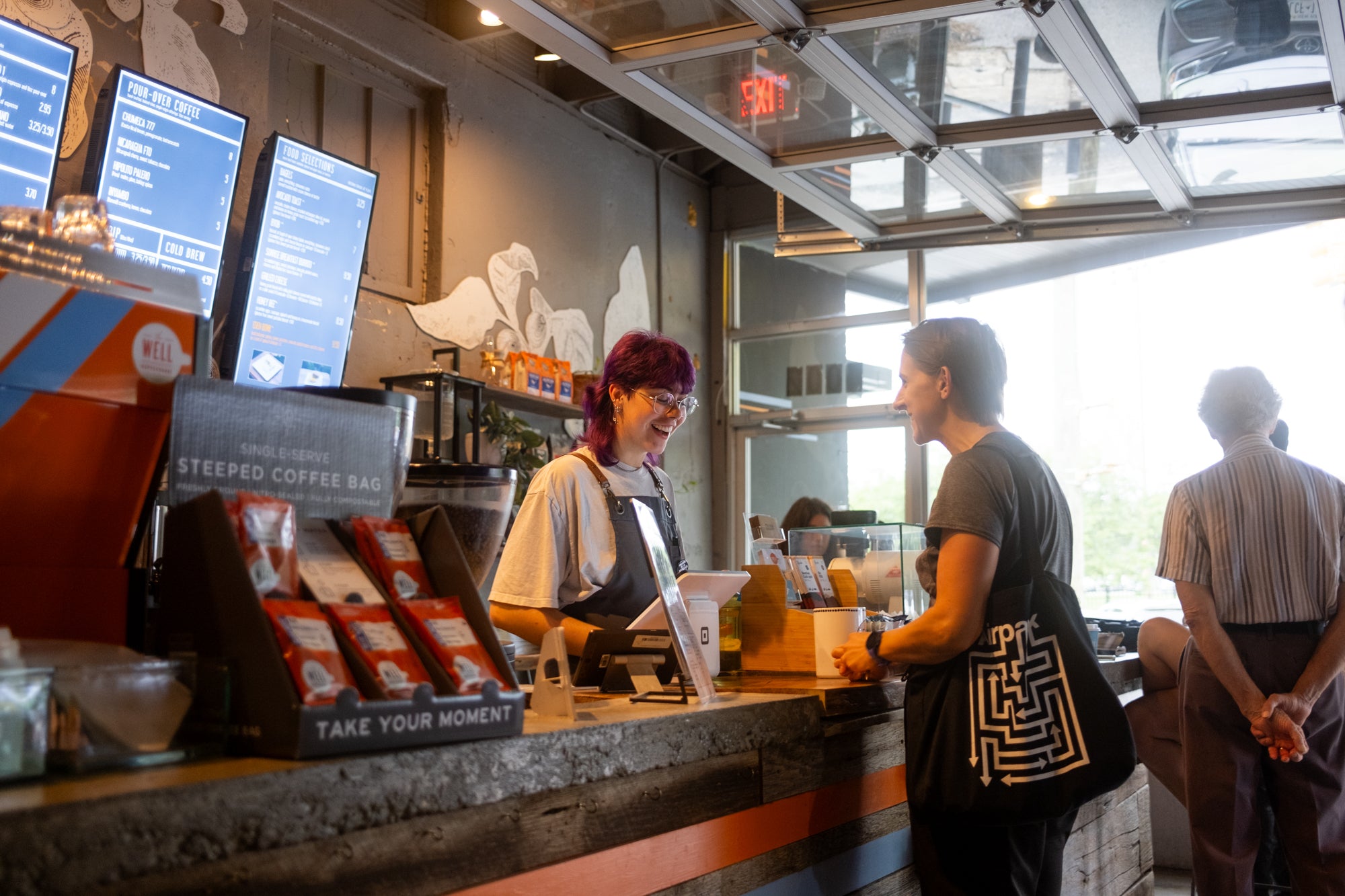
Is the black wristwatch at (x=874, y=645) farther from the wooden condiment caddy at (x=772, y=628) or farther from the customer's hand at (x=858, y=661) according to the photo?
the wooden condiment caddy at (x=772, y=628)

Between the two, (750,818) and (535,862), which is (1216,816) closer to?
(750,818)

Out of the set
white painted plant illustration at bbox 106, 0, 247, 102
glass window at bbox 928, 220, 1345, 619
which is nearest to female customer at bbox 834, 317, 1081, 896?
white painted plant illustration at bbox 106, 0, 247, 102

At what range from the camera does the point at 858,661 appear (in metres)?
1.96

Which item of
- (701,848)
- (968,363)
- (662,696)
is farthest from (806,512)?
(701,848)

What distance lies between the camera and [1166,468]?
20.7ft

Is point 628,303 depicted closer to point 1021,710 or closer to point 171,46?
point 171,46

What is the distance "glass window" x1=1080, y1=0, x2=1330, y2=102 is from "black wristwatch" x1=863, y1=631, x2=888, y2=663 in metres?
2.32

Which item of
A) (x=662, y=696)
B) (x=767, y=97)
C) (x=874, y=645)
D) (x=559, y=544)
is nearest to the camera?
(x=662, y=696)

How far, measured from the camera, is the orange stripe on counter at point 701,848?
1.21m

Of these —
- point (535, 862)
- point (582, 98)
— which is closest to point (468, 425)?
point (582, 98)

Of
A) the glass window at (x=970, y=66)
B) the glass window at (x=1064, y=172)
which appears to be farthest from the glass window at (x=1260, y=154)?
the glass window at (x=970, y=66)

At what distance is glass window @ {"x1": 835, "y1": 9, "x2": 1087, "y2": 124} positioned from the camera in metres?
3.48

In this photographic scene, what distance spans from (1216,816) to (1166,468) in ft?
12.8

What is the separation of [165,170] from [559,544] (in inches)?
83.2
